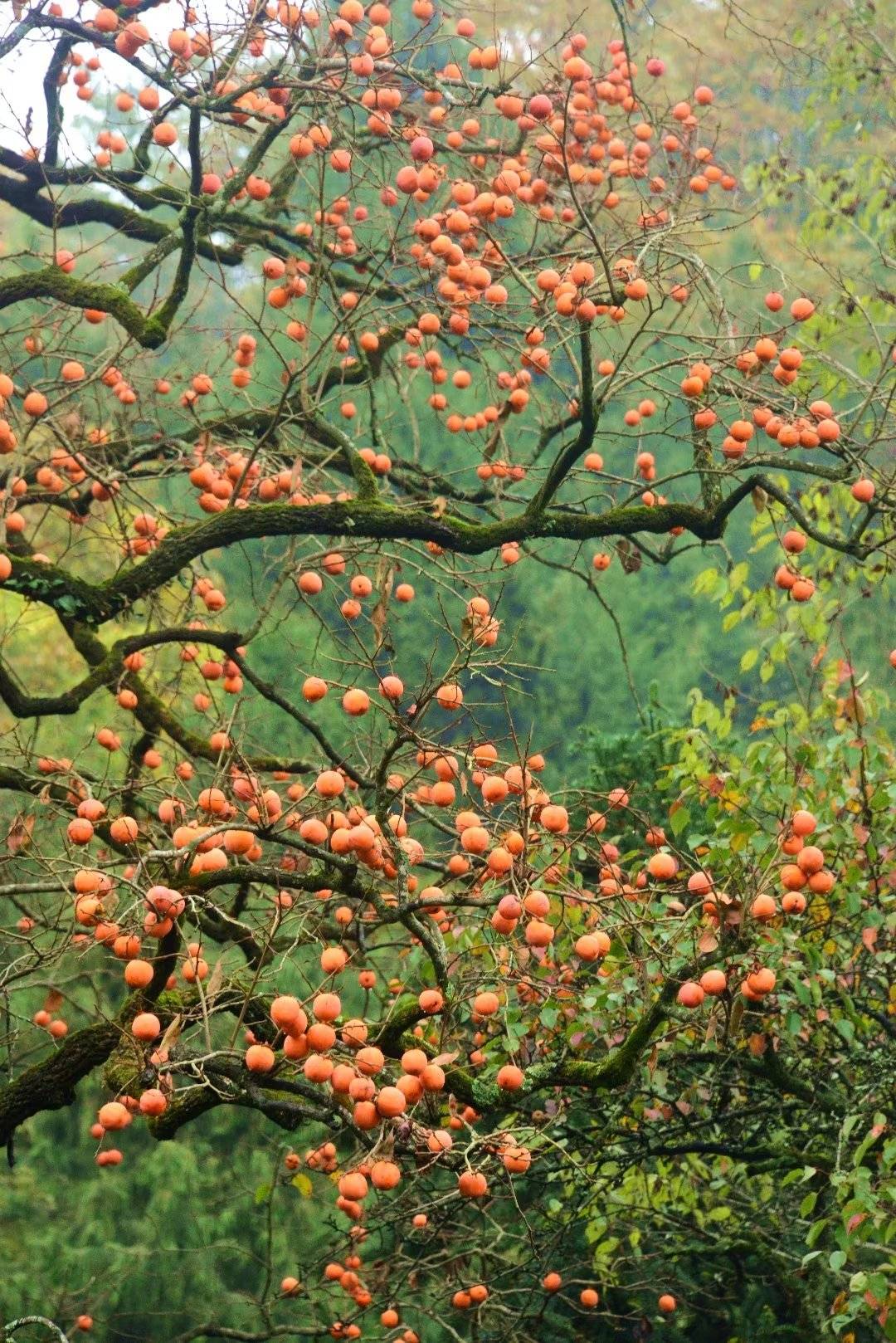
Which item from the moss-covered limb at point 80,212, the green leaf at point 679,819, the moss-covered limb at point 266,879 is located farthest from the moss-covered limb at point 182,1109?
the moss-covered limb at point 80,212

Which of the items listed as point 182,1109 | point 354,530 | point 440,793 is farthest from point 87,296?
point 182,1109

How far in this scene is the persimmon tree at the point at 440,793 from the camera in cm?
344

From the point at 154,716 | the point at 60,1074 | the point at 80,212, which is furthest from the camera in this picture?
the point at 80,212

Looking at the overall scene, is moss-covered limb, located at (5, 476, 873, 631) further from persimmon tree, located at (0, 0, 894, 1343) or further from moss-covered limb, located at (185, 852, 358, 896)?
moss-covered limb, located at (185, 852, 358, 896)

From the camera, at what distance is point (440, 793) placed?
3629 mm

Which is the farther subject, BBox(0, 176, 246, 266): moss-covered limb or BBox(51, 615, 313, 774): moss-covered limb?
BBox(0, 176, 246, 266): moss-covered limb

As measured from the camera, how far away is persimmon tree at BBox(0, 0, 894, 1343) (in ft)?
11.3

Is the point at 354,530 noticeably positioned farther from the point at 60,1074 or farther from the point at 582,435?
the point at 60,1074

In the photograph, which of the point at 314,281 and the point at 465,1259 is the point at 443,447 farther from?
the point at 314,281

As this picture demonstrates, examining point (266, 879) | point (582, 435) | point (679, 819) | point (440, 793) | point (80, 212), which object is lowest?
point (266, 879)

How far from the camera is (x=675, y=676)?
16.5m

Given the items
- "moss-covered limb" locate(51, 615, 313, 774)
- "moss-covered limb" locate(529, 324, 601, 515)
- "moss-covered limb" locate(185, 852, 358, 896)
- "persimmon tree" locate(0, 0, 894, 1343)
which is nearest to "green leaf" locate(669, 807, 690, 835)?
"persimmon tree" locate(0, 0, 894, 1343)

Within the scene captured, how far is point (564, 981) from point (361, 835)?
1610 millimetres

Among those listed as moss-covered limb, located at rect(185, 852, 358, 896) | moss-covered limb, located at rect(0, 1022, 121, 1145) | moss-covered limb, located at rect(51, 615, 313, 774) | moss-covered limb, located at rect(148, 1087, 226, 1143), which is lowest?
moss-covered limb, located at rect(148, 1087, 226, 1143)
